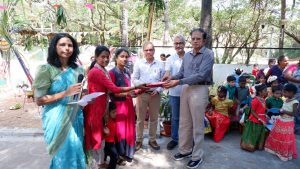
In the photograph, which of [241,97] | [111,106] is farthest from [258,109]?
[111,106]

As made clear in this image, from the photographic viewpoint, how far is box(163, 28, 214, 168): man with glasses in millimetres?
3152

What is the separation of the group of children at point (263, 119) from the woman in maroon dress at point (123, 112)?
1.79 meters

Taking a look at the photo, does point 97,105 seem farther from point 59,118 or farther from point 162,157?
point 162,157

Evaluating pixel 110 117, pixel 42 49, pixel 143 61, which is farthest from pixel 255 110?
pixel 42 49

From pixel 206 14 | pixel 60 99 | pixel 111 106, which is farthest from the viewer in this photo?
pixel 206 14

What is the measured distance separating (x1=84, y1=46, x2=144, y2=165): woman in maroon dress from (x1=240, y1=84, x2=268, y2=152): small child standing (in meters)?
2.27

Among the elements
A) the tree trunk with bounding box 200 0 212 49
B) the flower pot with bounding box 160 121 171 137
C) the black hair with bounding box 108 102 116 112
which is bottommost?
the flower pot with bounding box 160 121 171 137

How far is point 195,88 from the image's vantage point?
3246 mm

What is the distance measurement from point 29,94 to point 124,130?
5550 mm

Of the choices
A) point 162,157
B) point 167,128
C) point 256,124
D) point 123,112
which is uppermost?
point 123,112

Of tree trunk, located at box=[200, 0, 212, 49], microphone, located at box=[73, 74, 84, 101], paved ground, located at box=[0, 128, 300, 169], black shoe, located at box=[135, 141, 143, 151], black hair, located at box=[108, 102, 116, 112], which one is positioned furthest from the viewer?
tree trunk, located at box=[200, 0, 212, 49]

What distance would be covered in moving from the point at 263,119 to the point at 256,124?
0.14 meters

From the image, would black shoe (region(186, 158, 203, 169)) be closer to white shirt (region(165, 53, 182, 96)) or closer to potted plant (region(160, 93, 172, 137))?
white shirt (region(165, 53, 182, 96))

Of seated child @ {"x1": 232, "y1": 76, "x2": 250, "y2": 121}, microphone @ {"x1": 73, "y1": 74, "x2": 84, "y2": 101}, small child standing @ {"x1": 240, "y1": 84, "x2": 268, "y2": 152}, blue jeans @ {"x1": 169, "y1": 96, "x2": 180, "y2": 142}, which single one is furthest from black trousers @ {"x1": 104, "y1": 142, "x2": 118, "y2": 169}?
seated child @ {"x1": 232, "y1": 76, "x2": 250, "y2": 121}
